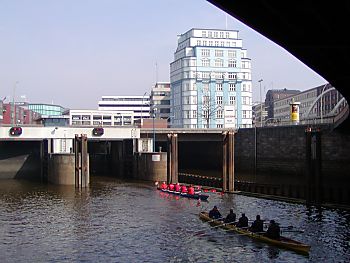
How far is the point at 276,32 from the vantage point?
24.1 metres

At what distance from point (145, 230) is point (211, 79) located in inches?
5499

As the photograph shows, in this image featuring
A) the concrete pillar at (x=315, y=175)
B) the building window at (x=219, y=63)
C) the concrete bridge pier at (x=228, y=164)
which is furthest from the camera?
the building window at (x=219, y=63)

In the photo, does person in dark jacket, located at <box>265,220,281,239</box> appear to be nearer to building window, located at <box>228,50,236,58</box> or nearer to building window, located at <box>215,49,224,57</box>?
building window, located at <box>215,49,224,57</box>

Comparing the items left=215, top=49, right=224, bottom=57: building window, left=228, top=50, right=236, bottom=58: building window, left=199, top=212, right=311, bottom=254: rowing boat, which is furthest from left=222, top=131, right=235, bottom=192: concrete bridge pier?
left=228, top=50, right=236, bottom=58: building window

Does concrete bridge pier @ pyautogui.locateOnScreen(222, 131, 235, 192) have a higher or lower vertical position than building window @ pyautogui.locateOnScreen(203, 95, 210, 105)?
lower

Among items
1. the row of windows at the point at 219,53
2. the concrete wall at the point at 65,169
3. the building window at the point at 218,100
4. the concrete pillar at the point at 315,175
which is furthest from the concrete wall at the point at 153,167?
the row of windows at the point at 219,53

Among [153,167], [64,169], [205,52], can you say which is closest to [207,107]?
[205,52]

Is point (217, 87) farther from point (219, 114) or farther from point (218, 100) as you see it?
point (219, 114)

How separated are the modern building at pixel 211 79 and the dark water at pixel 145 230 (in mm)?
114864

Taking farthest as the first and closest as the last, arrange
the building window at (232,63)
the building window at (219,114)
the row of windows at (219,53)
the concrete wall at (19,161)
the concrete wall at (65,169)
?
the building window at (232,63) → the row of windows at (219,53) → the building window at (219,114) → the concrete wall at (19,161) → the concrete wall at (65,169)

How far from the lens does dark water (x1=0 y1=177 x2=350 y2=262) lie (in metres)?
32.0

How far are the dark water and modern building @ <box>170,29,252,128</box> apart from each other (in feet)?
377

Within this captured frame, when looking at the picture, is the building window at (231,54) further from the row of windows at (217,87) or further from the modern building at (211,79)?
the row of windows at (217,87)

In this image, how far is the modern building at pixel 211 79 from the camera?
6875 inches
